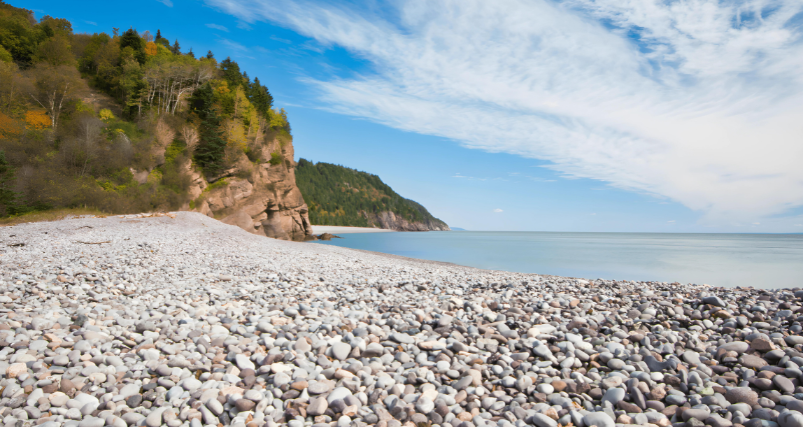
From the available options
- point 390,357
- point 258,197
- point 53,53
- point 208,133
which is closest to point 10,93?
point 208,133

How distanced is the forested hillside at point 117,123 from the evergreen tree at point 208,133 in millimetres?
106

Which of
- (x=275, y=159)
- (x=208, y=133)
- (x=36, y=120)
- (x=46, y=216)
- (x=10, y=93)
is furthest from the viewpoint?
→ (x=275, y=159)

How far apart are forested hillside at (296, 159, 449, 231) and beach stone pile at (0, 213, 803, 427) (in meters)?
106

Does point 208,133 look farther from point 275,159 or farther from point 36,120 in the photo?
point 36,120

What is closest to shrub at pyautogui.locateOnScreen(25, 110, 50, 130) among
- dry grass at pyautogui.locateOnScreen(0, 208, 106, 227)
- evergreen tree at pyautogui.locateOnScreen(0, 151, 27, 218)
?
evergreen tree at pyautogui.locateOnScreen(0, 151, 27, 218)

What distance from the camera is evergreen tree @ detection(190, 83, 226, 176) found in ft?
104

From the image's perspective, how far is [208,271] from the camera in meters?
8.83

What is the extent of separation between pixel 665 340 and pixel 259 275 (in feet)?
27.0

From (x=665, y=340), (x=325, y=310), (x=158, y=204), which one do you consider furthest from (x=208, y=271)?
(x=158, y=204)

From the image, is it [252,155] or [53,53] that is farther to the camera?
[252,155]

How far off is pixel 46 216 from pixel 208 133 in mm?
15888

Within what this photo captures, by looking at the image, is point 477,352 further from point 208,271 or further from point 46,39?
point 46,39

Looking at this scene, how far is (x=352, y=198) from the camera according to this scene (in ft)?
460

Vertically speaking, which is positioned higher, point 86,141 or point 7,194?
point 86,141
